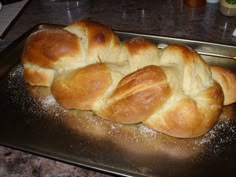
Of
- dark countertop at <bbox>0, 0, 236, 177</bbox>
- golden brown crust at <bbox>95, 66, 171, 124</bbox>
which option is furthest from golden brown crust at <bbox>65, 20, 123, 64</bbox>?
dark countertop at <bbox>0, 0, 236, 177</bbox>

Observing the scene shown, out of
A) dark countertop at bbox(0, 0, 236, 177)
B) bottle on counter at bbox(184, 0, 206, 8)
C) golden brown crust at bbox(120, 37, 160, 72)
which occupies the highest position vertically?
golden brown crust at bbox(120, 37, 160, 72)

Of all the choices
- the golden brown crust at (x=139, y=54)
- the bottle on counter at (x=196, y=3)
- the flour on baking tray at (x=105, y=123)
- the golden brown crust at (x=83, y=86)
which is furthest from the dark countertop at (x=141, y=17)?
the golden brown crust at (x=83, y=86)

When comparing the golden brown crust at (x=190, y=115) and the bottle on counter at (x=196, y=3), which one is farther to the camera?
the bottle on counter at (x=196, y=3)

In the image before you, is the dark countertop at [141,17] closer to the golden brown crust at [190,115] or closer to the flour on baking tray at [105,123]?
the flour on baking tray at [105,123]

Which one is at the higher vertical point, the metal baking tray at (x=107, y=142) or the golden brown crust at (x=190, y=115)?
the golden brown crust at (x=190, y=115)

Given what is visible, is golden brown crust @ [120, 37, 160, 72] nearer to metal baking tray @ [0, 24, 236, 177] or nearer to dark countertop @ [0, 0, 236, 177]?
metal baking tray @ [0, 24, 236, 177]

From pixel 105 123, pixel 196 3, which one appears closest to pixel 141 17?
pixel 196 3

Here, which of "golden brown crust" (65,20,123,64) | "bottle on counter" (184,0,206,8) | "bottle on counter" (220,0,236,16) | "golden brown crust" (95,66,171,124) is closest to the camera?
"golden brown crust" (95,66,171,124)
